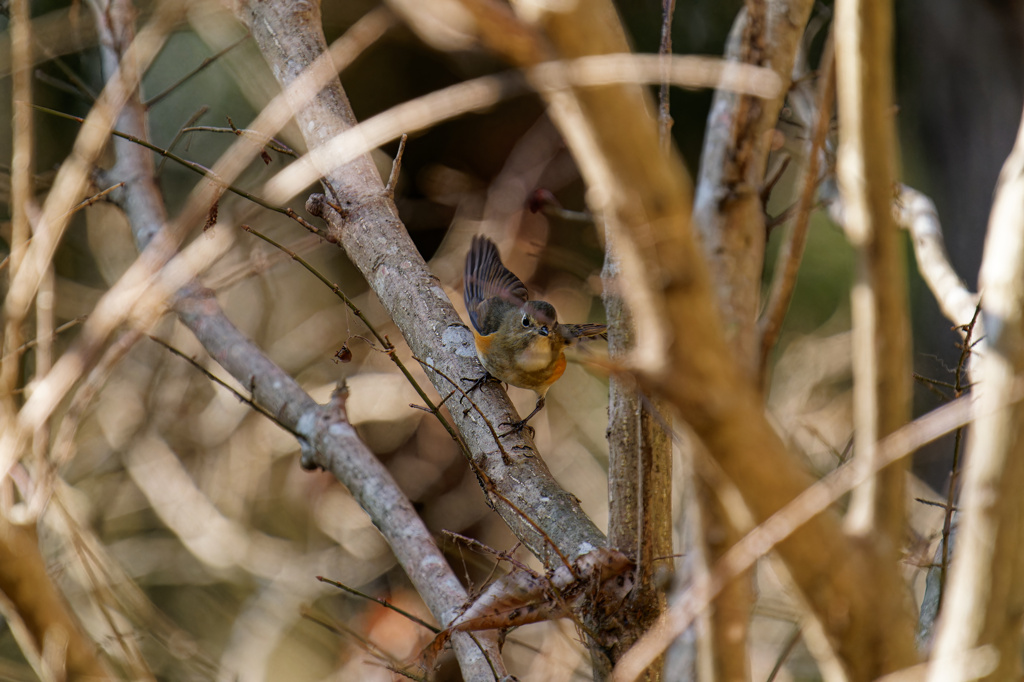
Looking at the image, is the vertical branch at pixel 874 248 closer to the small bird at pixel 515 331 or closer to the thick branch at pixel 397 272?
the thick branch at pixel 397 272

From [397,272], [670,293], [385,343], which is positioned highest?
[397,272]

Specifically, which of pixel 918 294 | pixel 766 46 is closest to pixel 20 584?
pixel 766 46

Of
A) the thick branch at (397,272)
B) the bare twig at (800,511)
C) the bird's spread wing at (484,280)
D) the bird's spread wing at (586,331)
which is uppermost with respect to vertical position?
the bird's spread wing at (484,280)

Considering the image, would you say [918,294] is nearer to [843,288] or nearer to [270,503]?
[843,288]

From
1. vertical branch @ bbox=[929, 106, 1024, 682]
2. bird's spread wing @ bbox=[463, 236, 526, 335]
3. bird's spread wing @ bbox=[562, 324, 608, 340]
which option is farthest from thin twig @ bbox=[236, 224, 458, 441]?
bird's spread wing @ bbox=[463, 236, 526, 335]

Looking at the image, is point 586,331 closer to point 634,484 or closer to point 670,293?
point 634,484

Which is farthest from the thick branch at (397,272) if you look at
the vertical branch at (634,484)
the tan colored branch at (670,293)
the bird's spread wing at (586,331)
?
the tan colored branch at (670,293)

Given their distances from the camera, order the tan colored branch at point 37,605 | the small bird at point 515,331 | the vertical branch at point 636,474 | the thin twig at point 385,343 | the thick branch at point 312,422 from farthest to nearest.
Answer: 1. the small bird at point 515,331
2. the thick branch at point 312,422
3. the thin twig at point 385,343
4. the vertical branch at point 636,474
5. the tan colored branch at point 37,605

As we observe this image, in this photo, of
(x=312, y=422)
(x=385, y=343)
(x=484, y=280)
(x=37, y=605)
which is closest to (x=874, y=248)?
(x=37, y=605)
